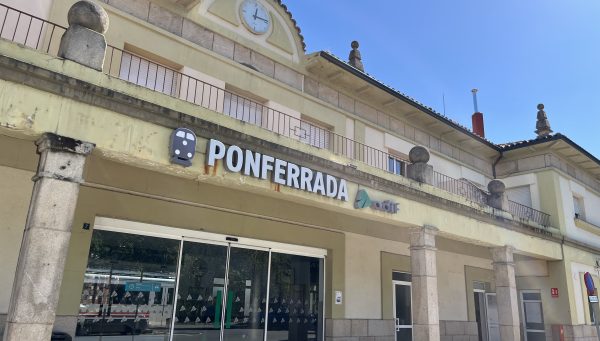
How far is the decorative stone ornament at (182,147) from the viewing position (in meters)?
7.12

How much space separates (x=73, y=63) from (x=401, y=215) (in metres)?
7.56

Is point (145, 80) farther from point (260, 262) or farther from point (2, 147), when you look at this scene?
point (260, 262)

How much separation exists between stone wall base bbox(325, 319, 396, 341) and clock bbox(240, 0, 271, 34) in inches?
315

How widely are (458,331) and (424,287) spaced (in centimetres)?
620

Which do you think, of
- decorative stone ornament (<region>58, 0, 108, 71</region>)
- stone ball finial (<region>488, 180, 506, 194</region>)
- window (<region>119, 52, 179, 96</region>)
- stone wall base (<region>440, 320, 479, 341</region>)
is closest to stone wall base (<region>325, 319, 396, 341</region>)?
stone wall base (<region>440, 320, 479, 341</region>)

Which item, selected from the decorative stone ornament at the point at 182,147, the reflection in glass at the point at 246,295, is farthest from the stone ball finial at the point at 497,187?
the decorative stone ornament at the point at 182,147

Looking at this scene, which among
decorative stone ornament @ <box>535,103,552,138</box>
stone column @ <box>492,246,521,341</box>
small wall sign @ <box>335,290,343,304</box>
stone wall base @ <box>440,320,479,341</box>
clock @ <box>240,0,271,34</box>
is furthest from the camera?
decorative stone ornament @ <box>535,103,552,138</box>

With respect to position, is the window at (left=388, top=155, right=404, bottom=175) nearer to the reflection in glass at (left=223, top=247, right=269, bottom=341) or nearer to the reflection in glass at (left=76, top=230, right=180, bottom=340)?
the reflection in glass at (left=223, top=247, right=269, bottom=341)

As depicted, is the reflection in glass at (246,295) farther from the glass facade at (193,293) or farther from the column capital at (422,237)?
the column capital at (422,237)

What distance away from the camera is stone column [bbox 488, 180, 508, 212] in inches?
563

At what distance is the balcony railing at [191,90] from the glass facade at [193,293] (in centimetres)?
325

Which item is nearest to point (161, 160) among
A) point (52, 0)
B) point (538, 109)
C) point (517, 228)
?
point (52, 0)

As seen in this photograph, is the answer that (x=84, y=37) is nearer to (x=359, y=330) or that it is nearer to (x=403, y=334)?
(x=359, y=330)

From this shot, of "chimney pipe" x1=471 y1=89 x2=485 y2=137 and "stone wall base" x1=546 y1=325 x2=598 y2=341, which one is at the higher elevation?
"chimney pipe" x1=471 y1=89 x2=485 y2=137
